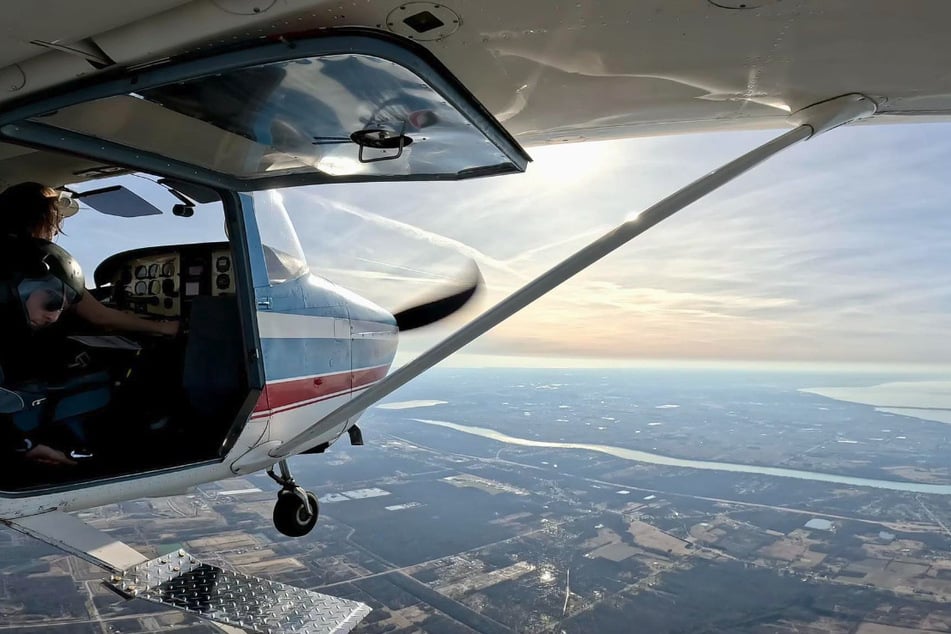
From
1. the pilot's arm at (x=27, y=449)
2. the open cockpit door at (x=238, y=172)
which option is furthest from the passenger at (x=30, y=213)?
the pilot's arm at (x=27, y=449)

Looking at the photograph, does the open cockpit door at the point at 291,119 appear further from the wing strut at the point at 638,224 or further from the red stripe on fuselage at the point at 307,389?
the red stripe on fuselage at the point at 307,389

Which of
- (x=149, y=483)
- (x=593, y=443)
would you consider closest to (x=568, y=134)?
(x=149, y=483)

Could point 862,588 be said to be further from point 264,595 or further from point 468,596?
point 264,595

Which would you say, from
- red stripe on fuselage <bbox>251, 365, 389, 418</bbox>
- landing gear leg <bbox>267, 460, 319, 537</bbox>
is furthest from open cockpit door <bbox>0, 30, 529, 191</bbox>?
landing gear leg <bbox>267, 460, 319, 537</bbox>

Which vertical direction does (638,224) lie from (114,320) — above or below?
above

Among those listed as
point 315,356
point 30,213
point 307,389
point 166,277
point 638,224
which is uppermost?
point 638,224

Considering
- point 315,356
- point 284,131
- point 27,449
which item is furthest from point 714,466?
point 27,449

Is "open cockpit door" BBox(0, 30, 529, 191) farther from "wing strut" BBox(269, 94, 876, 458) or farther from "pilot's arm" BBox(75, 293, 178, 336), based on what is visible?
"pilot's arm" BBox(75, 293, 178, 336)

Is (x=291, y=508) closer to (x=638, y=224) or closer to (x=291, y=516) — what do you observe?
(x=291, y=516)
